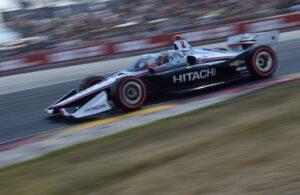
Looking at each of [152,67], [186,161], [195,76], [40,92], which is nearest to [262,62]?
[195,76]

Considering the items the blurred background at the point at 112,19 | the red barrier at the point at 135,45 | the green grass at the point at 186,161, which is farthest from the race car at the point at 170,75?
the blurred background at the point at 112,19

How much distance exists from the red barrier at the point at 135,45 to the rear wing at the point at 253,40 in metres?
9.72

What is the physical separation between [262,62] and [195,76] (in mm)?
1782

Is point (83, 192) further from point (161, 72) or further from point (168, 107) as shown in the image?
point (161, 72)

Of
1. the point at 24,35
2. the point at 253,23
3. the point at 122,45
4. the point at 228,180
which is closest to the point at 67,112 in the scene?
the point at 228,180

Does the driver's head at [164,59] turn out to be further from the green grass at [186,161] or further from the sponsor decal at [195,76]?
the green grass at [186,161]

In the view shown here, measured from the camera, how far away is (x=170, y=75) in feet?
32.7

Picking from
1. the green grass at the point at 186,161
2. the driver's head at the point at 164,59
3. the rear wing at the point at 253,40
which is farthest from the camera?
the rear wing at the point at 253,40

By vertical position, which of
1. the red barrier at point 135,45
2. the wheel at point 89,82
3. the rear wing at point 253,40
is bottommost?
the wheel at point 89,82

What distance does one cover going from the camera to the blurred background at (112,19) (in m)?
29.4

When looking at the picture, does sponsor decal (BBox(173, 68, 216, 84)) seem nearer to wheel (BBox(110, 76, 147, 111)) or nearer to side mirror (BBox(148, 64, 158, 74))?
side mirror (BBox(148, 64, 158, 74))

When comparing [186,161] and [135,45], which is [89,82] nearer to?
[186,161]

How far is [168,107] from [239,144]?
177 inches

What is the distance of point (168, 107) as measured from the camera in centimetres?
931
